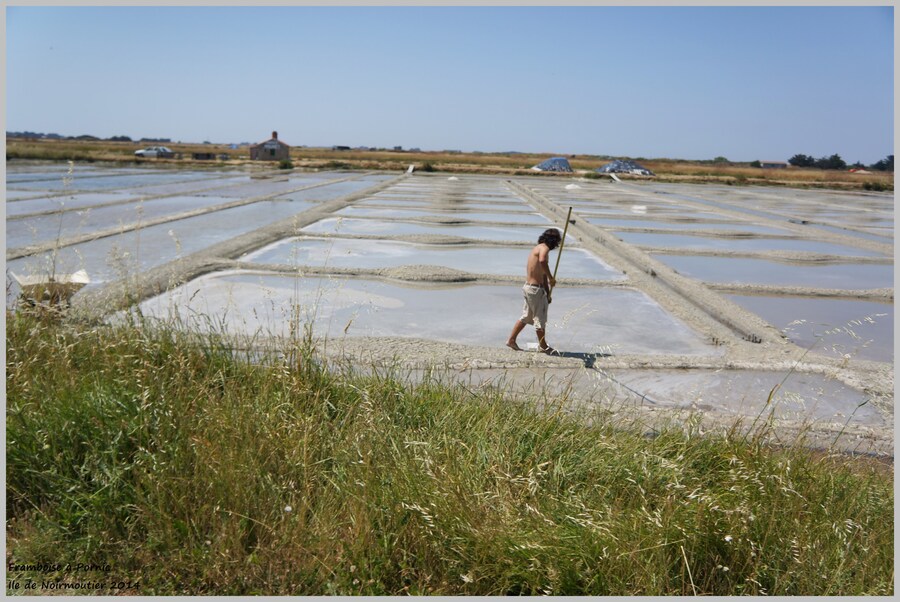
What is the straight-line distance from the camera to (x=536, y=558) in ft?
8.36

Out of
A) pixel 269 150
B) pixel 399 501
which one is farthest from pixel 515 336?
pixel 269 150

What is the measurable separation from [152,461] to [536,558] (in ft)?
5.83

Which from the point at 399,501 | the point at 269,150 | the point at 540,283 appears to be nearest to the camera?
the point at 399,501

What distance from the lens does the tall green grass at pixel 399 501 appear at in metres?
2.56

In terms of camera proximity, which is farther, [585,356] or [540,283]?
[585,356]

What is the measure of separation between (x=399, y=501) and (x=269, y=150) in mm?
57559

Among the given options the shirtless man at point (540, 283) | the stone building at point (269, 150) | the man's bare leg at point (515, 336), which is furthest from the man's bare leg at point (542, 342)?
the stone building at point (269, 150)

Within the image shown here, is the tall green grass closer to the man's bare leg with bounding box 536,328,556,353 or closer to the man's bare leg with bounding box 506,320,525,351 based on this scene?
the man's bare leg with bounding box 536,328,556,353

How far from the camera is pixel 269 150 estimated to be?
56594 mm

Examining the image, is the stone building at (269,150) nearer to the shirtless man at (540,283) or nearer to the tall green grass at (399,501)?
the shirtless man at (540,283)

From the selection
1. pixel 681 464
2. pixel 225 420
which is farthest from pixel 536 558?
pixel 225 420

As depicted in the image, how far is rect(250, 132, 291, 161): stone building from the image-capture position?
5594 centimetres

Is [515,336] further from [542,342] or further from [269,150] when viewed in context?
[269,150]

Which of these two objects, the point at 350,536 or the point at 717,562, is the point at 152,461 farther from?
the point at 717,562
